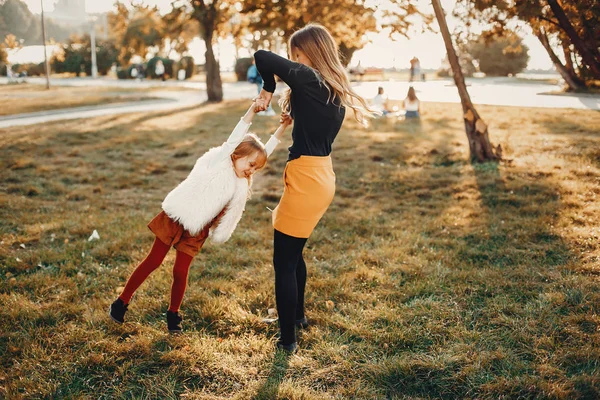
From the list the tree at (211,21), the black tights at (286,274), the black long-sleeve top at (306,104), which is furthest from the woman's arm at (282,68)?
the tree at (211,21)

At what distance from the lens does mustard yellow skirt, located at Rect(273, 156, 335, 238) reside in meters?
2.94

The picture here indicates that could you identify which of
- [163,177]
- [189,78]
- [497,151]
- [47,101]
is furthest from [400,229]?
[189,78]

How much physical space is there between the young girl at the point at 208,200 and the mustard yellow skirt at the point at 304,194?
1.06 feet

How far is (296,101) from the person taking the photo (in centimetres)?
285

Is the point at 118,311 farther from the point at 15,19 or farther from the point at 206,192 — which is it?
the point at 15,19

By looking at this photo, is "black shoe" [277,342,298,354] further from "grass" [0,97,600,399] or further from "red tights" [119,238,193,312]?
"red tights" [119,238,193,312]

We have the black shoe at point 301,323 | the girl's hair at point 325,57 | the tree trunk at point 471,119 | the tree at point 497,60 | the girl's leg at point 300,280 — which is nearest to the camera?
the girl's hair at point 325,57

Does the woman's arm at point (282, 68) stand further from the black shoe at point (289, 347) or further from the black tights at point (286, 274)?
the black shoe at point (289, 347)

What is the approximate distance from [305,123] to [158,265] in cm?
133

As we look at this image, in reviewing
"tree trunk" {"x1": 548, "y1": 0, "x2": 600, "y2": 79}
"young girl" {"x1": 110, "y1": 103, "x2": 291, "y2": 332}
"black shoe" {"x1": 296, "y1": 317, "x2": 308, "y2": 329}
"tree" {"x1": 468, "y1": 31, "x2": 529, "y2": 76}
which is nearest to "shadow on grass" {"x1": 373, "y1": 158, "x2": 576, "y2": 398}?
"black shoe" {"x1": 296, "y1": 317, "x2": 308, "y2": 329}

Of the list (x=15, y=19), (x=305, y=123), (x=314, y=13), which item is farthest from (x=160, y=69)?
(x=305, y=123)

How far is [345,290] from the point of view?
13.3ft

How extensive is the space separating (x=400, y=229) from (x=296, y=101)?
2.97 m

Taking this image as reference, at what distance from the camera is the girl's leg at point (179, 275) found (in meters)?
3.27
